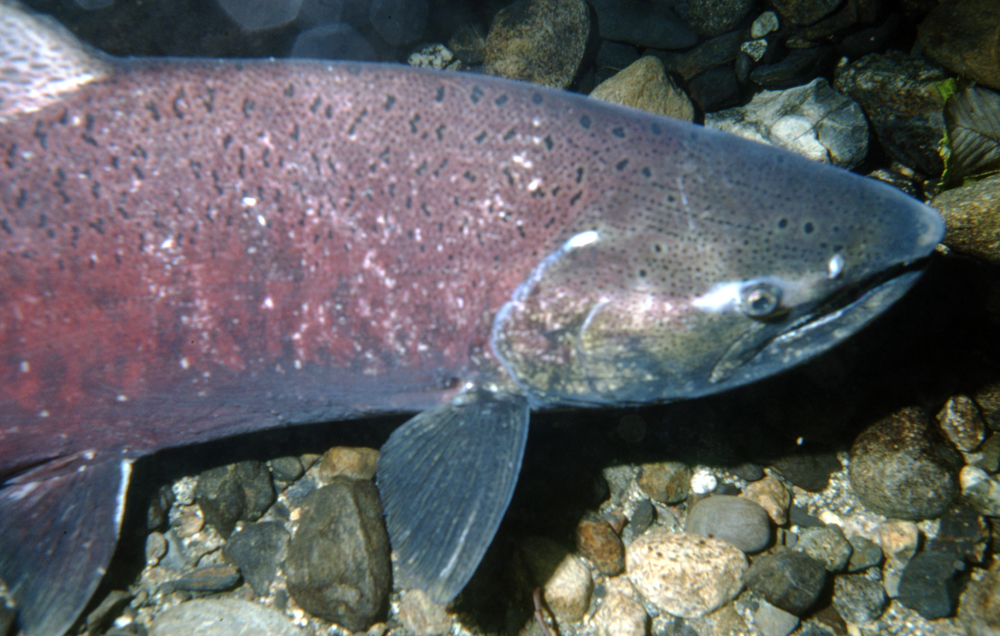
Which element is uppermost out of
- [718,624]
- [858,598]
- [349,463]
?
[349,463]

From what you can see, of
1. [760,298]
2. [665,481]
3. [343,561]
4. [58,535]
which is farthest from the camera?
[665,481]

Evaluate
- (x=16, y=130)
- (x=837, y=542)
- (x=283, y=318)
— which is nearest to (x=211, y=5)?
(x=16, y=130)

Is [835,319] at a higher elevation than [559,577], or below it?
higher

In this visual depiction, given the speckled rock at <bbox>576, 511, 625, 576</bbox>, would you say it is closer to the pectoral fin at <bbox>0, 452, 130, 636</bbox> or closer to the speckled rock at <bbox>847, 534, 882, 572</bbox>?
the speckled rock at <bbox>847, 534, 882, 572</bbox>

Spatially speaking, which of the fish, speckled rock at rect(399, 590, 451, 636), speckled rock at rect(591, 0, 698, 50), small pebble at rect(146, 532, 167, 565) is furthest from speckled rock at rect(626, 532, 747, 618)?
speckled rock at rect(591, 0, 698, 50)

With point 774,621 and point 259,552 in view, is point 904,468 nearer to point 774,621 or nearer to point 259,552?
point 774,621

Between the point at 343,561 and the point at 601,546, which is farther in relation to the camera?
the point at 601,546

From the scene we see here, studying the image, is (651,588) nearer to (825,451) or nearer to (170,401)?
(825,451)

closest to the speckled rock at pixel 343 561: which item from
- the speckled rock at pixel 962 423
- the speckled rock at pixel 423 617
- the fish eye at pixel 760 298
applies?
the speckled rock at pixel 423 617

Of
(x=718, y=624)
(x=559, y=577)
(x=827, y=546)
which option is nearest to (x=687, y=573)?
(x=718, y=624)
